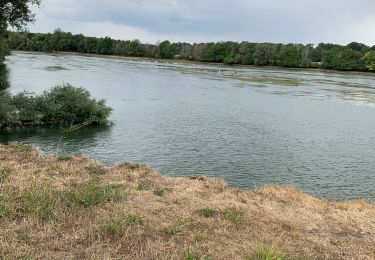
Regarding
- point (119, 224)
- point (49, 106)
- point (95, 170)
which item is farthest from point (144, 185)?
point (49, 106)

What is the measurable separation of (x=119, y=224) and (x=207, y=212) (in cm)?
A: 345

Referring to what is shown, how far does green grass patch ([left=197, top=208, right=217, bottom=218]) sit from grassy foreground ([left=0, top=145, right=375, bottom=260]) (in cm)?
3

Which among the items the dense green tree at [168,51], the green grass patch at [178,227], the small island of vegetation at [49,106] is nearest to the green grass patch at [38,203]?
the green grass patch at [178,227]

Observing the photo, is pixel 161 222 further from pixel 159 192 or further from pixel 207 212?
pixel 159 192

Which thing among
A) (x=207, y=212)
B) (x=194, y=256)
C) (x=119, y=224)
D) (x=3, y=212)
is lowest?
(x=207, y=212)

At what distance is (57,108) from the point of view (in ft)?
119

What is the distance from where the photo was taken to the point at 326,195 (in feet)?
72.0

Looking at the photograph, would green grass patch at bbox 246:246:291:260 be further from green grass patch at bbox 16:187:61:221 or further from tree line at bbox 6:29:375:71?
tree line at bbox 6:29:375:71

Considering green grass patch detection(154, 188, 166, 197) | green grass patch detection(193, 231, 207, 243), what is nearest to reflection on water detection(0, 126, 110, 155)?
green grass patch detection(154, 188, 166, 197)

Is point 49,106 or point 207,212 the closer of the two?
point 207,212

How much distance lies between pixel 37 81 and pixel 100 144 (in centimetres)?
3924

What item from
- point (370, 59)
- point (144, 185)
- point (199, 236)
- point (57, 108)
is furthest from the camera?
point (370, 59)

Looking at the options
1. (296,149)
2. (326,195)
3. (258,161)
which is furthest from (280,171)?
(296,149)

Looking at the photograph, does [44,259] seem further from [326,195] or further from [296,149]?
[296,149]
